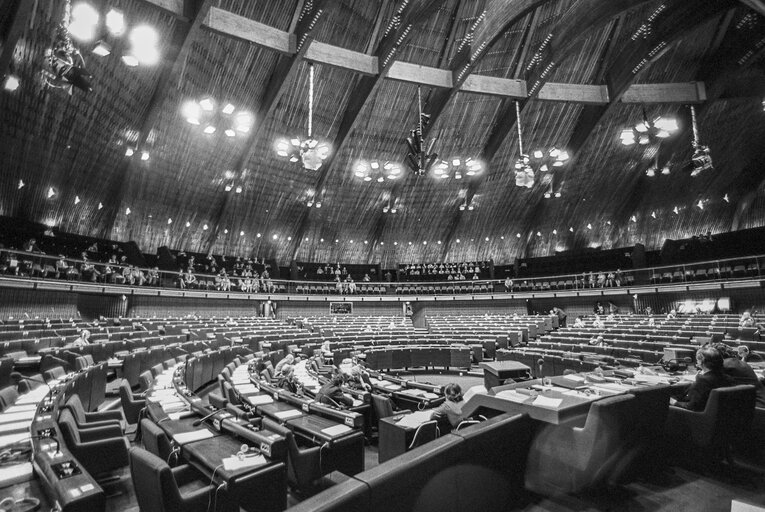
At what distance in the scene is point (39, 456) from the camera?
299 centimetres

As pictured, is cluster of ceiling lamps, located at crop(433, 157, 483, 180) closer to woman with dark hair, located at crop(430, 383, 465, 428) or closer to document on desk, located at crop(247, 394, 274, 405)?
document on desk, located at crop(247, 394, 274, 405)

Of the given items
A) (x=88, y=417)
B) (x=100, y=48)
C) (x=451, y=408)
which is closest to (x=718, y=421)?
(x=451, y=408)

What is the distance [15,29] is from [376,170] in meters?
17.2

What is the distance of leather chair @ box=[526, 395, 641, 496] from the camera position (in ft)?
9.69

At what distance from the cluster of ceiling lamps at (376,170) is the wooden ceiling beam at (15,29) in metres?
16.1

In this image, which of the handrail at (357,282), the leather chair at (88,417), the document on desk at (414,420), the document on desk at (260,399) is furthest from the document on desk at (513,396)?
the handrail at (357,282)

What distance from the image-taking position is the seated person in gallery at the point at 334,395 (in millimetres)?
5570

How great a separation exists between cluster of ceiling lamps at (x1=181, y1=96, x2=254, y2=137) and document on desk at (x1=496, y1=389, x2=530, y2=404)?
17977 mm

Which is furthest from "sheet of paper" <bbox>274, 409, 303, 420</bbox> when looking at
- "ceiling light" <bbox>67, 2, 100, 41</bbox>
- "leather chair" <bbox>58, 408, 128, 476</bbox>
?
"ceiling light" <bbox>67, 2, 100, 41</bbox>

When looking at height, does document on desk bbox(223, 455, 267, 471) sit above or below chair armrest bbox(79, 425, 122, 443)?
above

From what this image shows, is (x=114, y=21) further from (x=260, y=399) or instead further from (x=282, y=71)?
(x=260, y=399)

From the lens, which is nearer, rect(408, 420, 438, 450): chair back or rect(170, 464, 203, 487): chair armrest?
rect(170, 464, 203, 487): chair armrest

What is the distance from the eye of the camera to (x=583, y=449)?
2980 mm

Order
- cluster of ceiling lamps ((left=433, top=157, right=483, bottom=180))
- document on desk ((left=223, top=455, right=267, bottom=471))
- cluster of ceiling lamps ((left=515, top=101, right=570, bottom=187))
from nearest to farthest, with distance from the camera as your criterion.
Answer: document on desk ((left=223, top=455, right=267, bottom=471))
cluster of ceiling lamps ((left=515, top=101, right=570, bottom=187))
cluster of ceiling lamps ((left=433, top=157, right=483, bottom=180))
